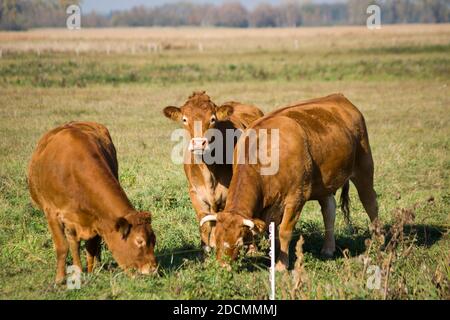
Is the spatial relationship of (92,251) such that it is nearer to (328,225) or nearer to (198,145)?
(198,145)

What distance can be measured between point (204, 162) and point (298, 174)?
132 cm

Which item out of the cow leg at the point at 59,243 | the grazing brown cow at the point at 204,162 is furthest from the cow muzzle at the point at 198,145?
the cow leg at the point at 59,243

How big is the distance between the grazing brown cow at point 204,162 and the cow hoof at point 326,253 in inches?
56.0

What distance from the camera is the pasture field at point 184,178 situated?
296 inches

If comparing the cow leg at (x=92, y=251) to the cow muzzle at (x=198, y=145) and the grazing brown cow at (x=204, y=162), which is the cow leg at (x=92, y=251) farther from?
the cow muzzle at (x=198, y=145)

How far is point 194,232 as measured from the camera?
10102 mm

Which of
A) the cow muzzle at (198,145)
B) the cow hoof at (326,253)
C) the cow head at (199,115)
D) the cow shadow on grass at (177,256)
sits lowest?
the cow hoof at (326,253)

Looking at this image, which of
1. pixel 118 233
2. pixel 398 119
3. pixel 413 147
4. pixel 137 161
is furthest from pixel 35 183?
pixel 398 119

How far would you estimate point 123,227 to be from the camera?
744cm

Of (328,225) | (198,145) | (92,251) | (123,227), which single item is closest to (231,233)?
(123,227)

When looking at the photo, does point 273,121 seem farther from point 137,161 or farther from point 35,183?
point 137,161

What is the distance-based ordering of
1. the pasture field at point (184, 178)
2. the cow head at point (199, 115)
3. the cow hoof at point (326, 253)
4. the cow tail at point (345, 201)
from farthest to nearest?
the cow tail at point (345, 201), the cow hoof at point (326, 253), the cow head at point (199, 115), the pasture field at point (184, 178)

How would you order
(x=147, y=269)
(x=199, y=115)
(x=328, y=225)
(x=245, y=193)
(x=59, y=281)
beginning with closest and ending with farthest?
1. (x=147, y=269)
2. (x=59, y=281)
3. (x=245, y=193)
4. (x=199, y=115)
5. (x=328, y=225)

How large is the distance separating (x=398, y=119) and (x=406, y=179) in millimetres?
8044
